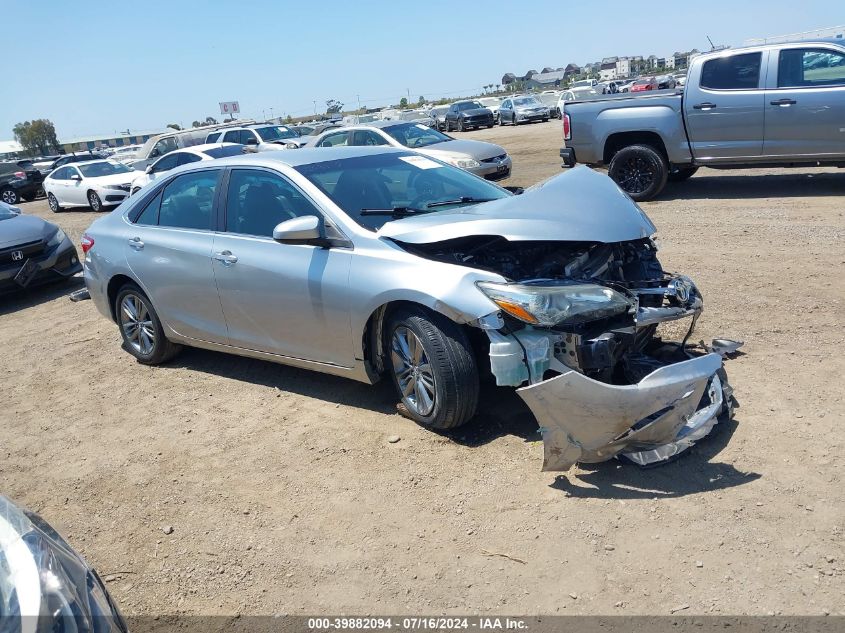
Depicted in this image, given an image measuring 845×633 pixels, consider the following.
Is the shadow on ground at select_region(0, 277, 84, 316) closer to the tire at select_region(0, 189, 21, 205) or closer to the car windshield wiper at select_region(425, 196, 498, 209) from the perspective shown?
the car windshield wiper at select_region(425, 196, 498, 209)

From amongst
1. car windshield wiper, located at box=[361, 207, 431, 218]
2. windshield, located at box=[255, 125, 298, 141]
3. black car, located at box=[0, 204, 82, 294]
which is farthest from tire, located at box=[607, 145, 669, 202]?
windshield, located at box=[255, 125, 298, 141]

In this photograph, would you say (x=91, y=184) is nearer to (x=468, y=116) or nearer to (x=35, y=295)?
(x=35, y=295)

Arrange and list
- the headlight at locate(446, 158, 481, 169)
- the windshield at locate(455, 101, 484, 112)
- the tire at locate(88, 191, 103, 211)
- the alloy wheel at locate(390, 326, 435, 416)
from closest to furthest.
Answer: the alloy wheel at locate(390, 326, 435, 416), the headlight at locate(446, 158, 481, 169), the tire at locate(88, 191, 103, 211), the windshield at locate(455, 101, 484, 112)

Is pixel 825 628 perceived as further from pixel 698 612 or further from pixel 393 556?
pixel 393 556

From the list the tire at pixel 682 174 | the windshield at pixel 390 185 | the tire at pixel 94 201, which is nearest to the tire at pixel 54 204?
the tire at pixel 94 201

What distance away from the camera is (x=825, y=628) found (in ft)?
8.60

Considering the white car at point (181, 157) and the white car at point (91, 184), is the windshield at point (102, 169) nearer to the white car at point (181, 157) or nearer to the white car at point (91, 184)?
the white car at point (91, 184)

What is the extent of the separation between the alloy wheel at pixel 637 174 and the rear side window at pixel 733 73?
52.6 inches

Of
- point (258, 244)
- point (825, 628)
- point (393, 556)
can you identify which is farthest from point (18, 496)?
point (825, 628)

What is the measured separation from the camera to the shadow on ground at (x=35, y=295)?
32.2 feet


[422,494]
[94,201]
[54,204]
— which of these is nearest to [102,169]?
[94,201]

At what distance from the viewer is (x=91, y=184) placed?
798 inches

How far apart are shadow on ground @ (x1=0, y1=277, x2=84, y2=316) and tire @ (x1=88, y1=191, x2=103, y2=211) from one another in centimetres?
1017

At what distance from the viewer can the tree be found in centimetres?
9112
